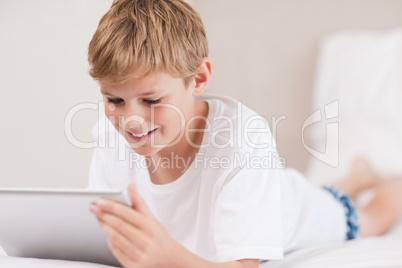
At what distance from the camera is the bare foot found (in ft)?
5.39

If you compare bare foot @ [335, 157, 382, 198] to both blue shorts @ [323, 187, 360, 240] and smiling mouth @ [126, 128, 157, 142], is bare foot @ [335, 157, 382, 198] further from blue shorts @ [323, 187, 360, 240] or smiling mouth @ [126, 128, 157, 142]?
smiling mouth @ [126, 128, 157, 142]

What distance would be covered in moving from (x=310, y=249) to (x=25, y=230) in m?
0.65

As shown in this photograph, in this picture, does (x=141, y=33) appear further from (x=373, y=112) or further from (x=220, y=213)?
(x=373, y=112)

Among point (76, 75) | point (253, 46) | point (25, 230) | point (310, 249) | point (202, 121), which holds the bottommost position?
point (310, 249)

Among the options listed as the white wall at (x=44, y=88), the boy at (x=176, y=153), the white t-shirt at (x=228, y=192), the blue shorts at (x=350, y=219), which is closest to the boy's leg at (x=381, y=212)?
the blue shorts at (x=350, y=219)

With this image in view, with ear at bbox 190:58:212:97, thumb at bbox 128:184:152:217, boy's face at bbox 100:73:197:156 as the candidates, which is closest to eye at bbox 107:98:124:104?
boy's face at bbox 100:73:197:156

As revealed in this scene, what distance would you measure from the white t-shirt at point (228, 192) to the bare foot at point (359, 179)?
0.41 m

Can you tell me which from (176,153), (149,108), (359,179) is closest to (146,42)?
(149,108)

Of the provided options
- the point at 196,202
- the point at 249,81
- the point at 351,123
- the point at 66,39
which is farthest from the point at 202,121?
the point at 249,81

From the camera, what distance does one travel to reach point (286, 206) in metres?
1.18

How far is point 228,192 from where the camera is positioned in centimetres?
85

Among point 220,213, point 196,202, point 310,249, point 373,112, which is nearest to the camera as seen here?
point 220,213

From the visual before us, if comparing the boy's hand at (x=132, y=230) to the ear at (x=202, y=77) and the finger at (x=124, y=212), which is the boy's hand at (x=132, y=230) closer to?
the finger at (x=124, y=212)

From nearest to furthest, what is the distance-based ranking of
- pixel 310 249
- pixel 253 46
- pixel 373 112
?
pixel 310 249, pixel 373 112, pixel 253 46
